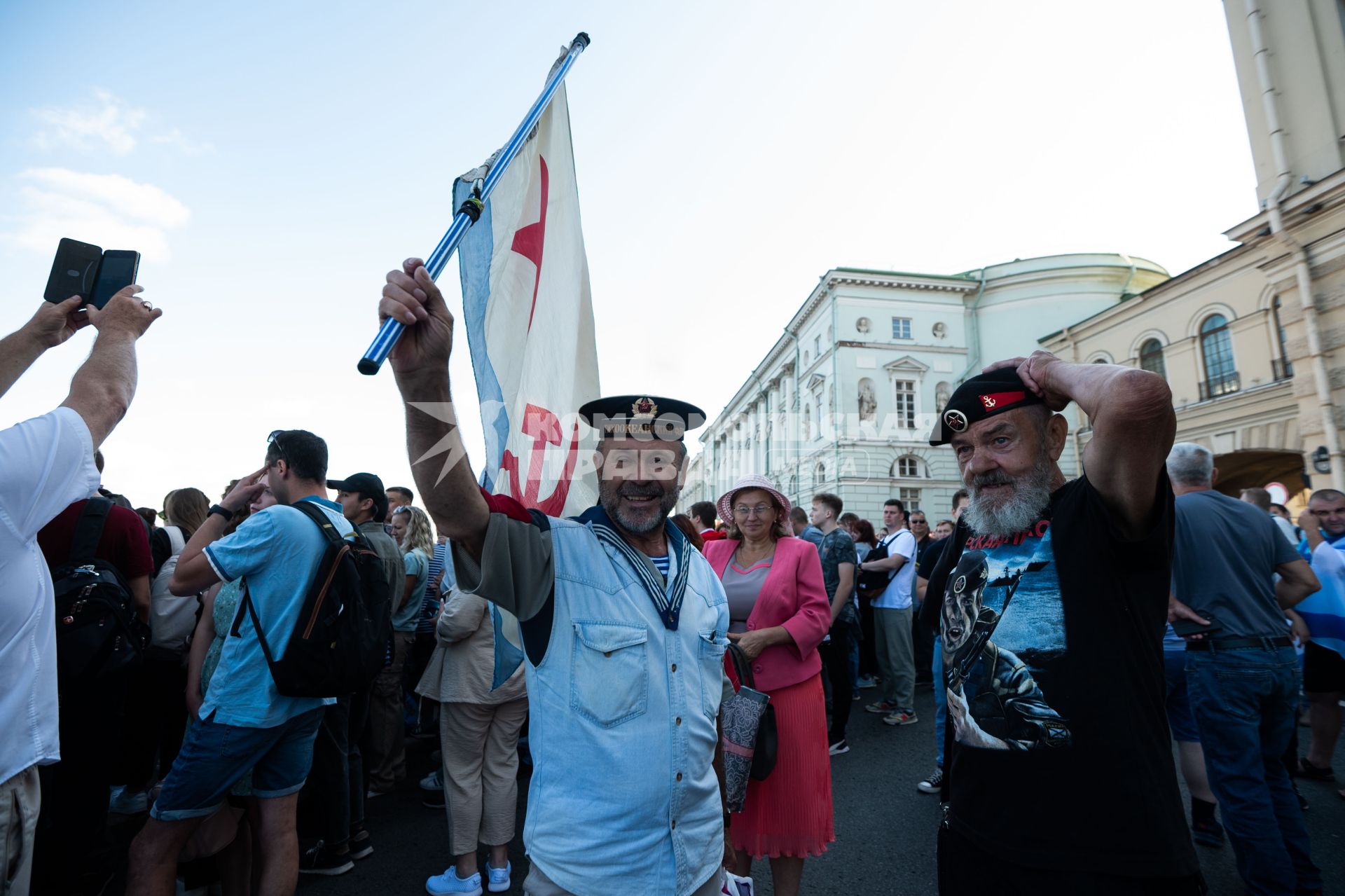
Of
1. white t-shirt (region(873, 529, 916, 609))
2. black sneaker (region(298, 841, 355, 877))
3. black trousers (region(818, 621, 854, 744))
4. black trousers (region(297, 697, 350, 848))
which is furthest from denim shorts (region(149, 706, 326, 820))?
white t-shirt (region(873, 529, 916, 609))

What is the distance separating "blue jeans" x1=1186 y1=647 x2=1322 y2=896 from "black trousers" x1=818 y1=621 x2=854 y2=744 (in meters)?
2.56

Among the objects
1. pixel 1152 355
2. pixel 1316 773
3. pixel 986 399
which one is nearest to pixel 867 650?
pixel 1316 773

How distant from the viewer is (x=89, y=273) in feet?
6.26

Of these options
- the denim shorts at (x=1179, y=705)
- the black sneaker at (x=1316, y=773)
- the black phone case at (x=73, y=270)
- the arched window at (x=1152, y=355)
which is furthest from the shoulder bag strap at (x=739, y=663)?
the arched window at (x=1152, y=355)

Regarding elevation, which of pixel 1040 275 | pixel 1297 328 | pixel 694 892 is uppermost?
pixel 1040 275

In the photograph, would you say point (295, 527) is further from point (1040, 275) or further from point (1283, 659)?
point (1040, 275)

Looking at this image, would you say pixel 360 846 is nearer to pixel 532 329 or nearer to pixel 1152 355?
pixel 532 329

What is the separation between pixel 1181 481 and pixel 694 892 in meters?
3.52

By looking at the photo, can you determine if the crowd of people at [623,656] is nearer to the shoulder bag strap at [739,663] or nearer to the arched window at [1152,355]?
the shoulder bag strap at [739,663]

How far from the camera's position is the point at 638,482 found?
2.07 metres

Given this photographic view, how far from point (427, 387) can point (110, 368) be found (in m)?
0.89

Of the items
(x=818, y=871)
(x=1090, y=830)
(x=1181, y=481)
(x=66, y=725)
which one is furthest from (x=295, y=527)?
(x=1181, y=481)

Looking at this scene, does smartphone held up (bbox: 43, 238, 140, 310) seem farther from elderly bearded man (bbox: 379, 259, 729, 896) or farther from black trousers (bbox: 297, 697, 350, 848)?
black trousers (bbox: 297, 697, 350, 848)

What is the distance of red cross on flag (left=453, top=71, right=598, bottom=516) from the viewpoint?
2348 millimetres
